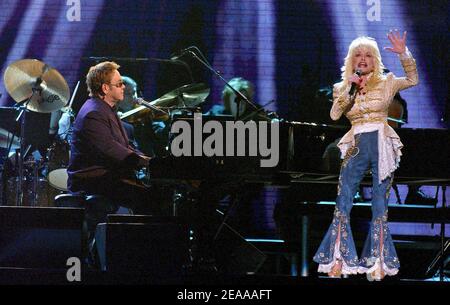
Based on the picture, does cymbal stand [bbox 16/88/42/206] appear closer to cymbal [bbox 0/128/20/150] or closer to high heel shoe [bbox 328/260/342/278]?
cymbal [bbox 0/128/20/150]

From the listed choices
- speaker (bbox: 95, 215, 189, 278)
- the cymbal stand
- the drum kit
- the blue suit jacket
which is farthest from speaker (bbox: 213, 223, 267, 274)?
the cymbal stand

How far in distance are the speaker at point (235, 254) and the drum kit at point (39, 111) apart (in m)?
1.67

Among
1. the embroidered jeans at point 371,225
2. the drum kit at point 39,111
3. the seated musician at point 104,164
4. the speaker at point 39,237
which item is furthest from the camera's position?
the drum kit at point 39,111

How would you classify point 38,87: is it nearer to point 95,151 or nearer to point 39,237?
point 95,151

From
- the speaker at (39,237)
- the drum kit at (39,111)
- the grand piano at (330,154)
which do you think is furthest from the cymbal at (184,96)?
the speaker at (39,237)

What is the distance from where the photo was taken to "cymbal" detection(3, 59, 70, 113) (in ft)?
26.6

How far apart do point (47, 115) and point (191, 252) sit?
125 inches

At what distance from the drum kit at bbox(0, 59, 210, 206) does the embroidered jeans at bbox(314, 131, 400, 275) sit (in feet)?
8.67

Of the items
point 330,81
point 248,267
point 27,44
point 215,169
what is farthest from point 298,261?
point 27,44

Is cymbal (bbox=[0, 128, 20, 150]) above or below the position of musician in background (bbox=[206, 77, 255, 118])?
below

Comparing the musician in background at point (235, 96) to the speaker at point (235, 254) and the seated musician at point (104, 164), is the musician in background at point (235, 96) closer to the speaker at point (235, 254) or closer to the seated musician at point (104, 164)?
the speaker at point (235, 254)

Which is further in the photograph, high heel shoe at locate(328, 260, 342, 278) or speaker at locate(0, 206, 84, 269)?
high heel shoe at locate(328, 260, 342, 278)

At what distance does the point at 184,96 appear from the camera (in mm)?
7938

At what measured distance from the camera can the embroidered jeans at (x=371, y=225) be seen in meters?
5.34
